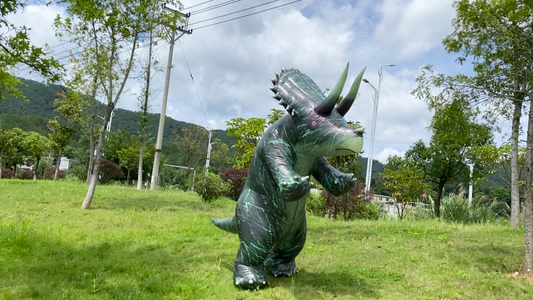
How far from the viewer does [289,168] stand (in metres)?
3.13

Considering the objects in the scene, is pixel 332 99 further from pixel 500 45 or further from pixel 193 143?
pixel 193 143

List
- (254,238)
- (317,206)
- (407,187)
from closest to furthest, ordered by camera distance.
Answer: (254,238), (317,206), (407,187)

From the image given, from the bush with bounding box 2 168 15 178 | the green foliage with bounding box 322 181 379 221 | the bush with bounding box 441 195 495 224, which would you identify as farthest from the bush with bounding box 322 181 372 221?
the bush with bounding box 2 168 15 178

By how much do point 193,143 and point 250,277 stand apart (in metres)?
24.9

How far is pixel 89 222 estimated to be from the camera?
7.18m

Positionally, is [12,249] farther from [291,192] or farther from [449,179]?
[449,179]

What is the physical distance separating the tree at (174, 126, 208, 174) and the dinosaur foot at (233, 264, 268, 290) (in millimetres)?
24369

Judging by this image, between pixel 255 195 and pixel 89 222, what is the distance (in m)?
4.78

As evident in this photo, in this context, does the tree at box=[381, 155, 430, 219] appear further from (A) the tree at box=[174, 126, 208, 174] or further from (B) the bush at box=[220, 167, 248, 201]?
(A) the tree at box=[174, 126, 208, 174]

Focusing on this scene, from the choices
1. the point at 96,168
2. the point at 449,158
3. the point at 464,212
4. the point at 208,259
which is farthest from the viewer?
the point at 449,158

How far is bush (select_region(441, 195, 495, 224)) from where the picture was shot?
1077cm

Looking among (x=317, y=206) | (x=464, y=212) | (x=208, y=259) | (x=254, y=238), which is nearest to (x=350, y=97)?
(x=254, y=238)

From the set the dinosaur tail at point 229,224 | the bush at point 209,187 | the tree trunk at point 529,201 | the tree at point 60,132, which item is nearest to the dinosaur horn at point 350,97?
the dinosaur tail at point 229,224

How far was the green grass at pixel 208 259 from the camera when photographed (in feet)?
12.0
